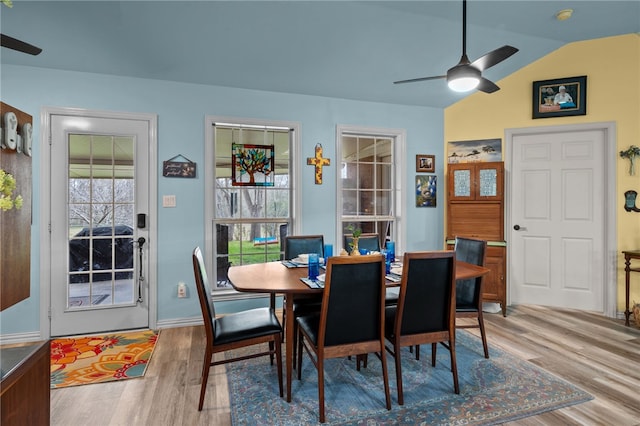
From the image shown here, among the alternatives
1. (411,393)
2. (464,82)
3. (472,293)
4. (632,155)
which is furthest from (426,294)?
(632,155)

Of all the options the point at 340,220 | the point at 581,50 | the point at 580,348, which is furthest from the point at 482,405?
the point at 581,50

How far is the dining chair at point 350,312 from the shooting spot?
1.93 meters

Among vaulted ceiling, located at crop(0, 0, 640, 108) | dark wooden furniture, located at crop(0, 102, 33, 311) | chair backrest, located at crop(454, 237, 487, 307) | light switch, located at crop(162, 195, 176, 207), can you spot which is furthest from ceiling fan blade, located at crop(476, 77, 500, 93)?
light switch, located at crop(162, 195, 176, 207)

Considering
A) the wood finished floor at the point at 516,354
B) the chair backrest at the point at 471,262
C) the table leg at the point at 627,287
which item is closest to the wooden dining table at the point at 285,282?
the chair backrest at the point at 471,262

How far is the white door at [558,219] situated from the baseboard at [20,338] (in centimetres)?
515

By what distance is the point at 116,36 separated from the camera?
2.80 metres

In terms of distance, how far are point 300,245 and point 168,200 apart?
1.44m

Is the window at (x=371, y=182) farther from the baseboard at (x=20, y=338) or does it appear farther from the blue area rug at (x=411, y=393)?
the baseboard at (x=20, y=338)

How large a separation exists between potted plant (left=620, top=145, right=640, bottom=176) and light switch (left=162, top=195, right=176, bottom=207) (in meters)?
4.88

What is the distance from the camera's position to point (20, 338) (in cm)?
307

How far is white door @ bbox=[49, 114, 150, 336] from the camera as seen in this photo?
10.3ft

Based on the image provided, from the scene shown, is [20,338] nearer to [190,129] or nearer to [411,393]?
[190,129]

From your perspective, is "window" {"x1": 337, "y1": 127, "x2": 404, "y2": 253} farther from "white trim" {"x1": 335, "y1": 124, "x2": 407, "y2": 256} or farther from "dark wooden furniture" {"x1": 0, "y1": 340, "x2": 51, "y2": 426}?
"dark wooden furniture" {"x1": 0, "y1": 340, "x2": 51, "y2": 426}

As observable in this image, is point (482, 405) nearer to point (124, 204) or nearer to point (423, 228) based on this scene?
point (423, 228)
